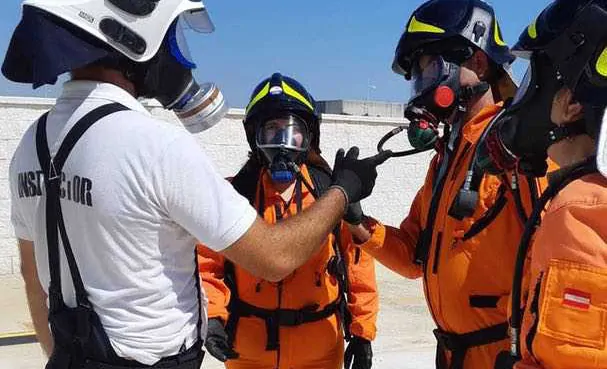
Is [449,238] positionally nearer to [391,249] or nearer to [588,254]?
[391,249]

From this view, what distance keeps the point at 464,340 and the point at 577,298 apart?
138 cm

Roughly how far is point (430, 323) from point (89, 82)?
17.3 ft

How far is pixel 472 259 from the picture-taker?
8.23ft

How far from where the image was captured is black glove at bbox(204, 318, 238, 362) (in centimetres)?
285

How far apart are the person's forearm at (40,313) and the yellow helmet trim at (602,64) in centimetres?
185

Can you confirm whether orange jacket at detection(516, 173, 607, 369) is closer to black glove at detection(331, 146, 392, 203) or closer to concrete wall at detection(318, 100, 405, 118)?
black glove at detection(331, 146, 392, 203)

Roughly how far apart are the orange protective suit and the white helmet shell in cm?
136

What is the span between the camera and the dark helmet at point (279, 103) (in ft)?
10.9

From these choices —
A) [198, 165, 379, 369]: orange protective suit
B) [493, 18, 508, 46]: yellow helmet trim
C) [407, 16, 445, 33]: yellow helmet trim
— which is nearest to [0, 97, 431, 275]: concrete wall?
[198, 165, 379, 369]: orange protective suit

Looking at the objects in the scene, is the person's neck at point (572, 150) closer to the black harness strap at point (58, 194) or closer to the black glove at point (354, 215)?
the black harness strap at point (58, 194)

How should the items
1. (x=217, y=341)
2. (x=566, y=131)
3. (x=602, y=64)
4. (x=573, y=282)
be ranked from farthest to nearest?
(x=217, y=341)
(x=566, y=131)
(x=602, y=64)
(x=573, y=282)

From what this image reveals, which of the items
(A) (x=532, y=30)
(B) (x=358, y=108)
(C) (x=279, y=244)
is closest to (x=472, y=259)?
(C) (x=279, y=244)

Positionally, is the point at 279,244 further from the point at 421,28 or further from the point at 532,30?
the point at 421,28

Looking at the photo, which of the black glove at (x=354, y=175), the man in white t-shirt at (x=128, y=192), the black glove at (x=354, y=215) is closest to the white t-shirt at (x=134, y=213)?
the man in white t-shirt at (x=128, y=192)
